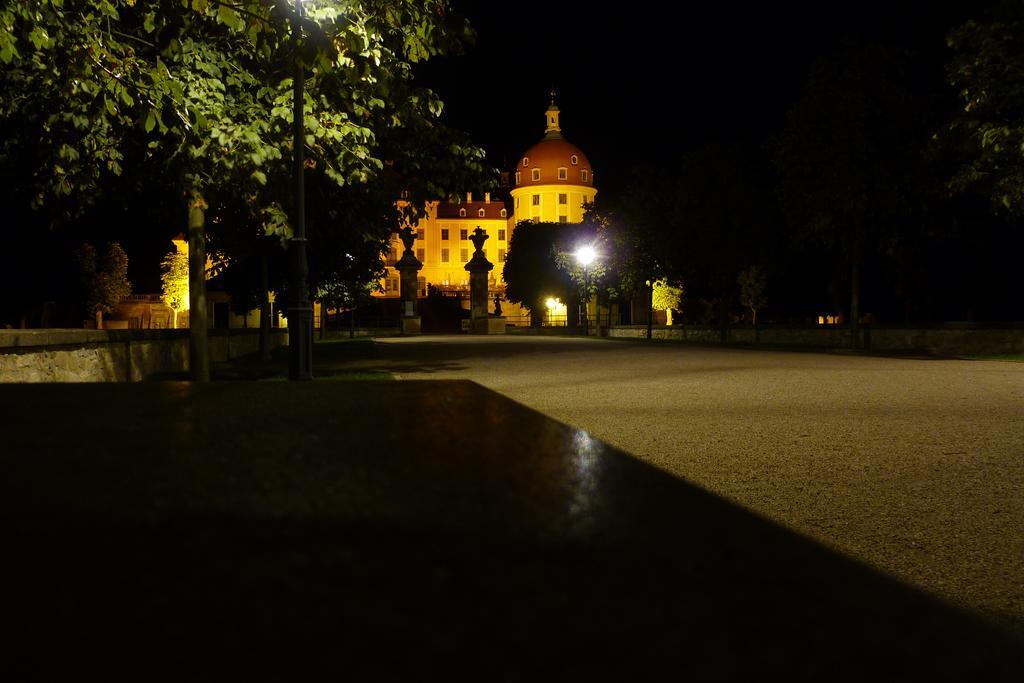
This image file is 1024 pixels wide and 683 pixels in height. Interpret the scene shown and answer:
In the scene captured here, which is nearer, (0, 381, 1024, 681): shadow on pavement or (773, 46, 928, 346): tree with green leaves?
(0, 381, 1024, 681): shadow on pavement

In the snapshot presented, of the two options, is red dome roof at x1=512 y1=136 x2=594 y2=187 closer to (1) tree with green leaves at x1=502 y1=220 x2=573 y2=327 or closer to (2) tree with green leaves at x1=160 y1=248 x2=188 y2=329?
(1) tree with green leaves at x1=502 y1=220 x2=573 y2=327

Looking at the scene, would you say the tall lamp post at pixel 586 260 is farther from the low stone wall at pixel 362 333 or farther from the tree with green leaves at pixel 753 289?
the tree with green leaves at pixel 753 289

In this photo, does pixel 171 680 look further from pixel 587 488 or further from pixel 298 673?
pixel 587 488

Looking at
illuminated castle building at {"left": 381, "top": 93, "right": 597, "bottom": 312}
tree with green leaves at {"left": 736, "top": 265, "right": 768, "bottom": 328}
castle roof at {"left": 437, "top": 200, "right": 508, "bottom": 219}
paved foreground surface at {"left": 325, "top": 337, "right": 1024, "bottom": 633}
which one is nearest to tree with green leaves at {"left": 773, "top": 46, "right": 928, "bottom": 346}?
paved foreground surface at {"left": 325, "top": 337, "right": 1024, "bottom": 633}

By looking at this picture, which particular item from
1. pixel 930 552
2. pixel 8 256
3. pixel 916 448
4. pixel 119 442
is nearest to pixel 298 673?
pixel 119 442

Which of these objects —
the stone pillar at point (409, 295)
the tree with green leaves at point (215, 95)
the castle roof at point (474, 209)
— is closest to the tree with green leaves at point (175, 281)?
the stone pillar at point (409, 295)

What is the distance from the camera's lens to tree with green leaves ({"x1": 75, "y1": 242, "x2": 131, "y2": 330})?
53406 millimetres

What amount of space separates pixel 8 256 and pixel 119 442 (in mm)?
52265

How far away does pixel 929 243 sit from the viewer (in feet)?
100

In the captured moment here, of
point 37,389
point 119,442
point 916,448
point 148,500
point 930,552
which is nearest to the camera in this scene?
point 148,500

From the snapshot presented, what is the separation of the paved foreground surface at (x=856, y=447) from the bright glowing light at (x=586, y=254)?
29.6 metres

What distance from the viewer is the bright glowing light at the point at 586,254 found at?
46688mm

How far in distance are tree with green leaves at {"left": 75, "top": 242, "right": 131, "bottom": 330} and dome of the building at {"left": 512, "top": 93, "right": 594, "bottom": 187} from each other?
59.1 meters

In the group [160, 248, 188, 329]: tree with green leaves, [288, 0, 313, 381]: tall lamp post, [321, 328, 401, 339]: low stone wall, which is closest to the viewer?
[288, 0, 313, 381]: tall lamp post
